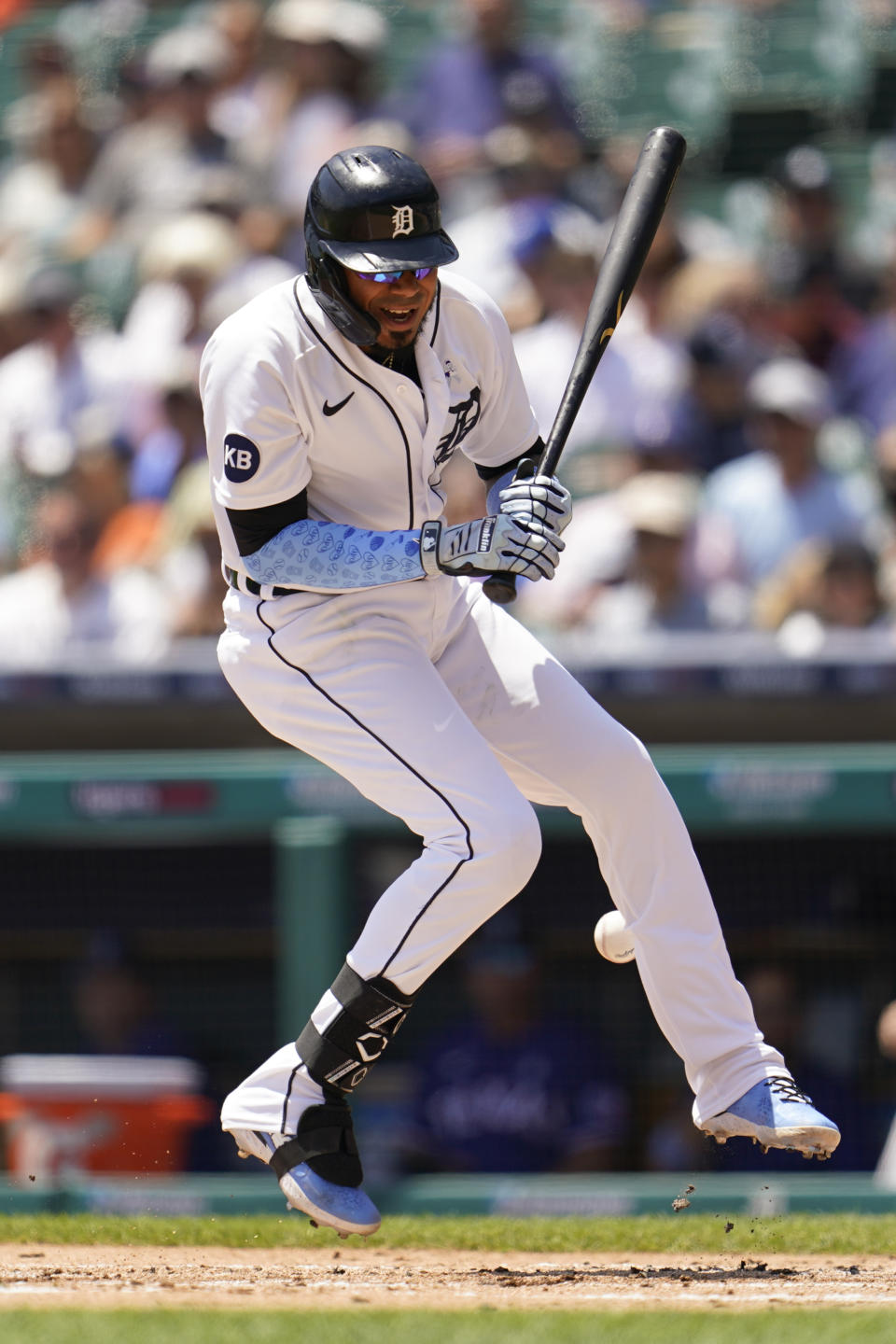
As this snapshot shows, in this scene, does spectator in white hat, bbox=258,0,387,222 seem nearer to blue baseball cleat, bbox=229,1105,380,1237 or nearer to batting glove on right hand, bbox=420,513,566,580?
batting glove on right hand, bbox=420,513,566,580

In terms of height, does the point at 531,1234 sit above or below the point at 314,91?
below

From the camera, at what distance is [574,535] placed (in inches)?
262

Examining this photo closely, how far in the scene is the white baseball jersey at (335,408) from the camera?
3.60 m

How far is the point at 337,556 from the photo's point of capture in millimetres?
3605

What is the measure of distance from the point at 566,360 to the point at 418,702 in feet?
12.0

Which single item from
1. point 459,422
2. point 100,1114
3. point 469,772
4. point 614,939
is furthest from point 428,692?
point 100,1114

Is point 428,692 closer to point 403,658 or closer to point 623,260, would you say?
point 403,658

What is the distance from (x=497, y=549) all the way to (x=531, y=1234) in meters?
1.90

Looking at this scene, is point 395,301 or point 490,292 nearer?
point 395,301

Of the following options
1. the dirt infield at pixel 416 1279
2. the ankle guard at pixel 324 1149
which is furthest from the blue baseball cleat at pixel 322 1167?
the dirt infield at pixel 416 1279

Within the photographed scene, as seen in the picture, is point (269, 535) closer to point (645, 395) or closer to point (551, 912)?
point (551, 912)

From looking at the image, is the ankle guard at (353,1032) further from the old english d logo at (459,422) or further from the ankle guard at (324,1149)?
the old english d logo at (459,422)

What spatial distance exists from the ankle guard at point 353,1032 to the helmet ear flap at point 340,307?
3.86 feet

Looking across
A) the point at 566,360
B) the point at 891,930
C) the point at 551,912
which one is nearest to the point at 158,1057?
the point at 551,912
